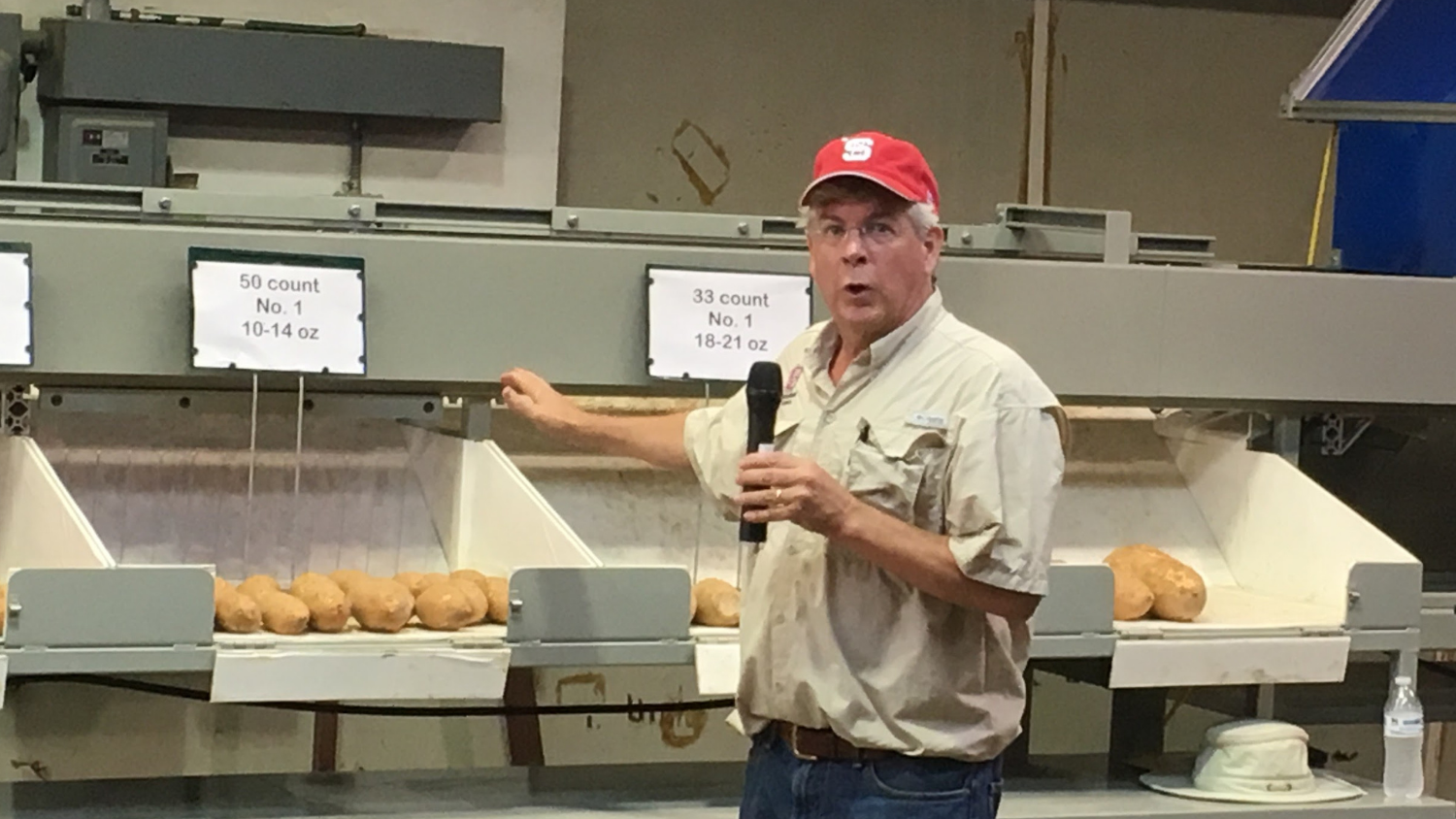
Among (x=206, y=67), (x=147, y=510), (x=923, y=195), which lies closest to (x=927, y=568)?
(x=923, y=195)

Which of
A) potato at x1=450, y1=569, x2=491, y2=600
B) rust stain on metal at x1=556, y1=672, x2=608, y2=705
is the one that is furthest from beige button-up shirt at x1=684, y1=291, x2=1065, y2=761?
rust stain on metal at x1=556, y1=672, x2=608, y2=705

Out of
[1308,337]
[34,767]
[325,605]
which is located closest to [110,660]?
[325,605]

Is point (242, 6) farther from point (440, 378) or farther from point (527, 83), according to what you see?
point (440, 378)

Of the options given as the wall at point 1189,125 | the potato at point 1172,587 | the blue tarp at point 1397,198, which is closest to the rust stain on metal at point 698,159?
the wall at point 1189,125

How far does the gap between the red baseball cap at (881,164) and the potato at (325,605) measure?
2.66 feet

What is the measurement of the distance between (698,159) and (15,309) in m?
2.75

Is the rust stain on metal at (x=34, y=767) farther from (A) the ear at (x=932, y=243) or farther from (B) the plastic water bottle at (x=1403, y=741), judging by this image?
(B) the plastic water bottle at (x=1403, y=741)

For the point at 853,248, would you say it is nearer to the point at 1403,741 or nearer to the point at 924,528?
Result: the point at 924,528

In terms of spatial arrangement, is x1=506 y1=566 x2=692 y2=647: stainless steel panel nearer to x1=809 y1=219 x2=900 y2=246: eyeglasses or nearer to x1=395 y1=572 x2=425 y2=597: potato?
x1=395 y1=572 x2=425 y2=597: potato

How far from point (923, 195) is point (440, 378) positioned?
802mm

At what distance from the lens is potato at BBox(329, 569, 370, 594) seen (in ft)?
7.32

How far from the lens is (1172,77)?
5168mm

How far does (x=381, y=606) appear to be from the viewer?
217 centimetres

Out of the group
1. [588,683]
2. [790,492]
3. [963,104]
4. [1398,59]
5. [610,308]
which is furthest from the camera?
[963,104]
